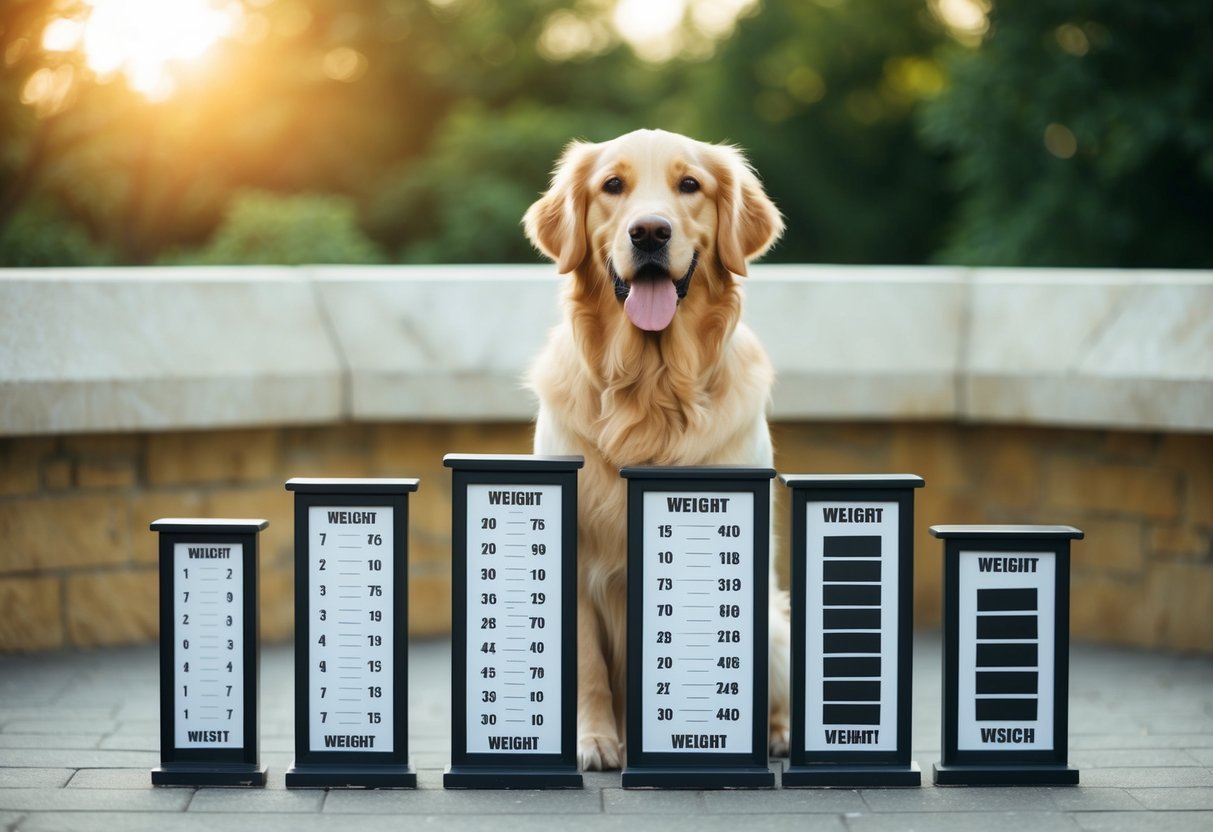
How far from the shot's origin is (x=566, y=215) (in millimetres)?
3811

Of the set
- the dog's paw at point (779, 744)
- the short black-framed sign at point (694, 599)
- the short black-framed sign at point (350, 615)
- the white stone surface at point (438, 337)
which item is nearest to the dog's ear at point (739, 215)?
the short black-framed sign at point (694, 599)

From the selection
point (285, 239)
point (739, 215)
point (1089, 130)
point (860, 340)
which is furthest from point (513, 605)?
point (1089, 130)

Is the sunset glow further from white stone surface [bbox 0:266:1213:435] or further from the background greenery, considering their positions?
white stone surface [bbox 0:266:1213:435]

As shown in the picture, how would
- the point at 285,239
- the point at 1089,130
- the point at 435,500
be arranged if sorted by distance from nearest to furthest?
the point at 435,500
the point at 285,239
the point at 1089,130

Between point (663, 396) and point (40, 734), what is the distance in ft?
6.66

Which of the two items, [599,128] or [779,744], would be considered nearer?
[779,744]

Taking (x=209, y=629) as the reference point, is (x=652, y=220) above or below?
above

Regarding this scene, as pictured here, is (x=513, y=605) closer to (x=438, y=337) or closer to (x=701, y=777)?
(x=701, y=777)

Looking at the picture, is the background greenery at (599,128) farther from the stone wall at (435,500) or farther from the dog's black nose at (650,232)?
the dog's black nose at (650,232)

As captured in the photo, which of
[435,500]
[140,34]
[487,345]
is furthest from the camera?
[140,34]

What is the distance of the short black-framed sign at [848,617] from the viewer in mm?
3217

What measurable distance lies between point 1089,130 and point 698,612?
16.5 meters

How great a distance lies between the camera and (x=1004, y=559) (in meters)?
3.23

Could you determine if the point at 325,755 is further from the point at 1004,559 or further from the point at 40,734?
the point at 1004,559
